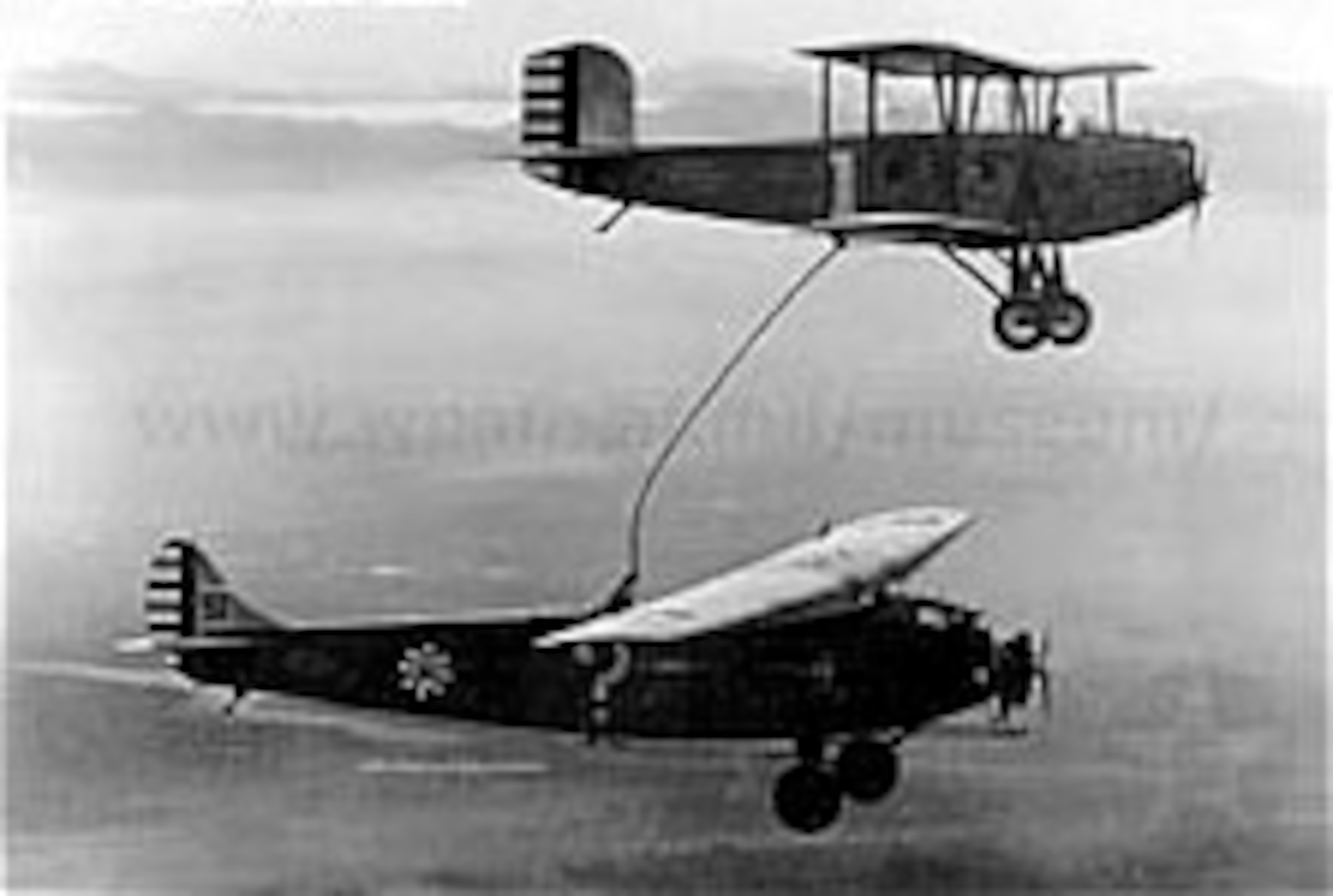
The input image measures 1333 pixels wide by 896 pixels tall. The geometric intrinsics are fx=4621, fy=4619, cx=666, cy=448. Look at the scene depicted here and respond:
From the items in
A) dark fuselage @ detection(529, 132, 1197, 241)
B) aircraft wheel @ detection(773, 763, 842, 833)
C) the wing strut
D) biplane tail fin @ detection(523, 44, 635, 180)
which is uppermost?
biplane tail fin @ detection(523, 44, 635, 180)

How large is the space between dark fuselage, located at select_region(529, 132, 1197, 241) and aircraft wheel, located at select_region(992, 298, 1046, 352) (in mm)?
64

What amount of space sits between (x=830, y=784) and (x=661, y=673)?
0.43ft

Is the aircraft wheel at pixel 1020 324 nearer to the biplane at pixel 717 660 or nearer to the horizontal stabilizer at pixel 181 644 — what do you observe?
the biplane at pixel 717 660

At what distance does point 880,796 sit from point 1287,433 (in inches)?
13.4

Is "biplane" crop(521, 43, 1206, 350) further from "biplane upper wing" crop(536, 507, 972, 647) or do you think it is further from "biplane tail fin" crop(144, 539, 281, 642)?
"biplane tail fin" crop(144, 539, 281, 642)

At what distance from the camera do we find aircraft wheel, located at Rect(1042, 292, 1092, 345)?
2.88 meters

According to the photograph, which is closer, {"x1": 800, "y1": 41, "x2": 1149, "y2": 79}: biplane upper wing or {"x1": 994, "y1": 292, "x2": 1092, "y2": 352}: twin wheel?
{"x1": 800, "y1": 41, "x2": 1149, "y2": 79}: biplane upper wing

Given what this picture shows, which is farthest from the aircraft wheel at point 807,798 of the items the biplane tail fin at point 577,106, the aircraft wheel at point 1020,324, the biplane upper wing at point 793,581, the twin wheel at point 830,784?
the biplane tail fin at point 577,106

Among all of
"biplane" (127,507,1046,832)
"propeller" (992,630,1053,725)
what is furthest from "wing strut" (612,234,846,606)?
"propeller" (992,630,1053,725)

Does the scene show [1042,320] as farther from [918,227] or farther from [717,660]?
[717,660]

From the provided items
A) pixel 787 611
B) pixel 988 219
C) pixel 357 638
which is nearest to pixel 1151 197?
pixel 988 219

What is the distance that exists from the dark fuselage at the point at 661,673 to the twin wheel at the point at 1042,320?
0.18m

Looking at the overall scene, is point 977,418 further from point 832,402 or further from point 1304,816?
point 1304,816

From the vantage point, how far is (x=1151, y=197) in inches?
112
